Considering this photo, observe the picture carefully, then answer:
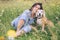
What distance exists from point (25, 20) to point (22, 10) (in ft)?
0.30

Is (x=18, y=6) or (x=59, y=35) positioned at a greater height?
(x=18, y=6)

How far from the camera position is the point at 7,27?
2.38 metres

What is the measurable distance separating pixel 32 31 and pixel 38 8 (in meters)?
0.19

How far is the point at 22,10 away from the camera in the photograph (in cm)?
243

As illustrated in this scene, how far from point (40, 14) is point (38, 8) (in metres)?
0.06

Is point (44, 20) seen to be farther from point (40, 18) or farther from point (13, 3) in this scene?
point (13, 3)

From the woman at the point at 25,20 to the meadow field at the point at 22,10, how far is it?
34mm

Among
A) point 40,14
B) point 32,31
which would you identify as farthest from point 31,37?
point 40,14

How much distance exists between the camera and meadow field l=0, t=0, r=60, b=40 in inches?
92.5

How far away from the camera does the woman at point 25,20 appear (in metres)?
2.38

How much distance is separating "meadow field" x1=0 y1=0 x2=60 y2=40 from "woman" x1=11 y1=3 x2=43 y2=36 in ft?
0.11

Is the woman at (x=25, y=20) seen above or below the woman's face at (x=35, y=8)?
below

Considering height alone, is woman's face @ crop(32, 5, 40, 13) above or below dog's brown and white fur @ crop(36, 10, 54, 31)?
above

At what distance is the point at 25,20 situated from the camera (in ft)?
7.86
